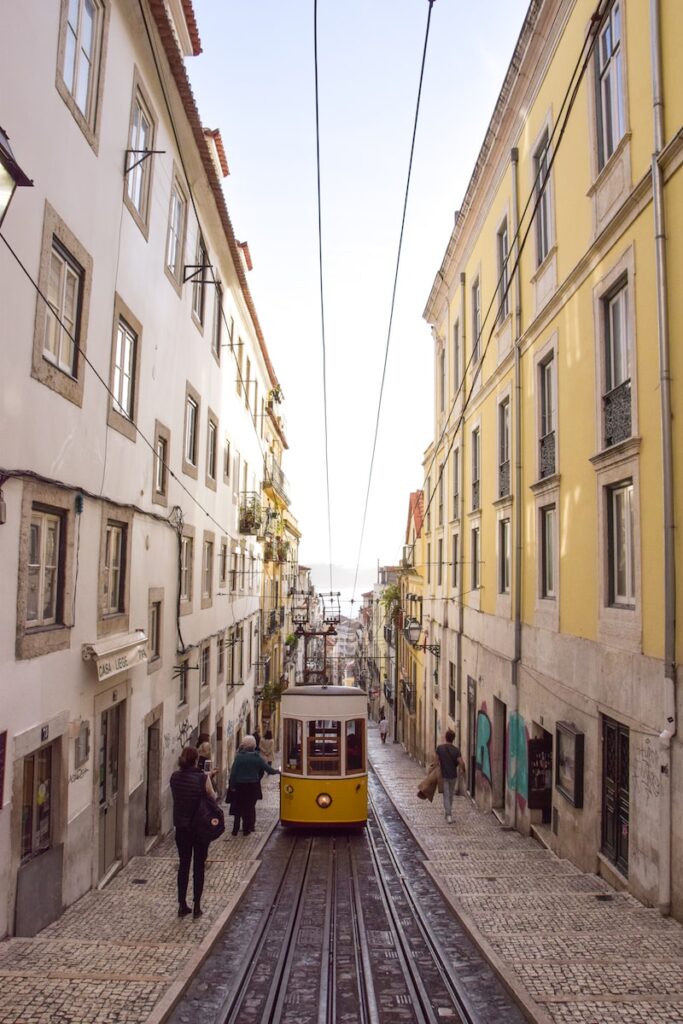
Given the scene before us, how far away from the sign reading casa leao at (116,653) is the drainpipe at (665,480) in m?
6.08

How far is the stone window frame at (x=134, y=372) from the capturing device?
395 inches

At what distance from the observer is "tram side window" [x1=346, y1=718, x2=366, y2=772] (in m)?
13.6

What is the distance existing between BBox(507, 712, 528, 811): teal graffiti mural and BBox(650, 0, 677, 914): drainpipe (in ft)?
17.7

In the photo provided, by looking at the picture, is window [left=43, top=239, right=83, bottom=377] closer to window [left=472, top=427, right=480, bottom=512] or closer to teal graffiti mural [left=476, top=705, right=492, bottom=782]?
teal graffiti mural [left=476, top=705, right=492, bottom=782]

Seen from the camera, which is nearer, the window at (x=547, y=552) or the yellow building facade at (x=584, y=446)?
the yellow building facade at (x=584, y=446)

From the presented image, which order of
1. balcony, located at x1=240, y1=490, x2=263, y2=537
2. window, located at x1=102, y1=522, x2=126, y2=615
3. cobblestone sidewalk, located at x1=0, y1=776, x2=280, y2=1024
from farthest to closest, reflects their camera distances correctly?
balcony, located at x1=240, y1=490, x2=263, y2=537
window, located at x1=102, y1=522, x2=126, y2=615
cobblestone sidewalk, located at x1=0, y1=776, x2=280, y2=1024

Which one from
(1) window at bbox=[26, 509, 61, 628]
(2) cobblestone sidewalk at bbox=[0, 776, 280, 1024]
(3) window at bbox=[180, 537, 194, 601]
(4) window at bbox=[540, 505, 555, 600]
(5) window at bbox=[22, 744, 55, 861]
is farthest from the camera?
(3) window at bbox=[180, 537, 194, 601]

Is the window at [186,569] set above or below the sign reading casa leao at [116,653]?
above

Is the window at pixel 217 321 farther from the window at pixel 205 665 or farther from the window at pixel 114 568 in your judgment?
the window at pixel 114 568

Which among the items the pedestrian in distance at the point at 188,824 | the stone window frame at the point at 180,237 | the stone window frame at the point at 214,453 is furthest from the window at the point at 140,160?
the pedestrian in distance at the point at 188,824

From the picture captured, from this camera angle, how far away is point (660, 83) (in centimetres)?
865

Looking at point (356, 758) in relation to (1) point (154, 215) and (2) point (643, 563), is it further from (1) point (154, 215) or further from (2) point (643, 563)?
(1) point (154, 215)

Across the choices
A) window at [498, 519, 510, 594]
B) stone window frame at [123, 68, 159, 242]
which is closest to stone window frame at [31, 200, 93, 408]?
stone window frame at [123, 68, 159, 242]

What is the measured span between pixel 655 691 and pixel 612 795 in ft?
7.21
